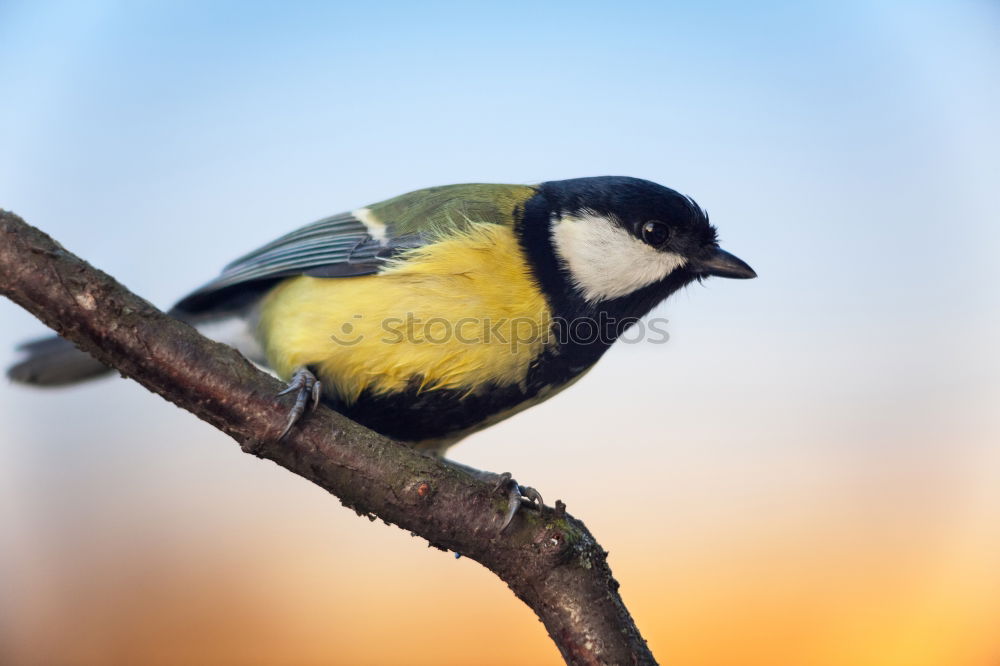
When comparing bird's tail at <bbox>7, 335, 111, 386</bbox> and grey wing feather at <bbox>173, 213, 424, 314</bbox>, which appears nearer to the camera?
grey wing feather at <bbox>173, 213, 424, 314</bbox>

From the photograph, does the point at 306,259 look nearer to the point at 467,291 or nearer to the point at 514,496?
the point at 467,291

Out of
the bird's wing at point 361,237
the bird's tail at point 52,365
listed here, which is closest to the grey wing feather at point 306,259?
the bird's wing at point 361,237

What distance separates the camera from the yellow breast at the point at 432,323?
1.46m

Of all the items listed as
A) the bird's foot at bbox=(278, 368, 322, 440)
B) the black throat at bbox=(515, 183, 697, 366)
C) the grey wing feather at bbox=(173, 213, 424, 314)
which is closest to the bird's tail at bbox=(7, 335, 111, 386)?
the grey wing feather at bbox=(173, 213, 424, 314)

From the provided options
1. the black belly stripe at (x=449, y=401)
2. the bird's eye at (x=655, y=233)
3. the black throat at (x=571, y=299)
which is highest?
the bird's eye at (x=655, y=233)

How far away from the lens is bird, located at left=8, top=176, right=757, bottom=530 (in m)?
1.47

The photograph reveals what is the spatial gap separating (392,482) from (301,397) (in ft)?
0.64

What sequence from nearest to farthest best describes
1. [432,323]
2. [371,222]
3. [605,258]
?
[432,323] < [605,258] < [371,222]

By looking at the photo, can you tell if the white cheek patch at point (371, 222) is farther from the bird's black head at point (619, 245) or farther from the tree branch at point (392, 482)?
the tree branch at point (392, 482)

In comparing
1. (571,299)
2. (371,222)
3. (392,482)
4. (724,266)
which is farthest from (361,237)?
(724,266)

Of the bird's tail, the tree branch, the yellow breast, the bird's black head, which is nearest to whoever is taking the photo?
the tree branch

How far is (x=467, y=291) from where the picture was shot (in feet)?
4.83

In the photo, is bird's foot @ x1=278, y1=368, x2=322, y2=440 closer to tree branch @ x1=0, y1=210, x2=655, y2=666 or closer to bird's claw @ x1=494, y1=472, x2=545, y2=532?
tree branch @ x1=0, y1=210, x2=655, y2=666

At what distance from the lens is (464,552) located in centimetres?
135
